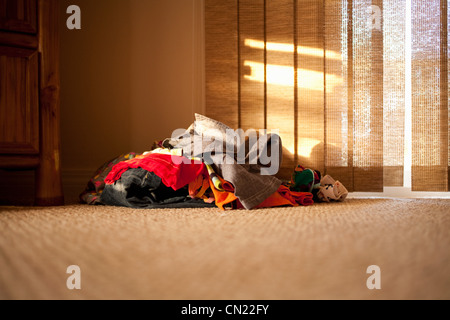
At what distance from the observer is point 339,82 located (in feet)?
5.35

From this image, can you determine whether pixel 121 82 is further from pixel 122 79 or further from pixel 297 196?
pixel 297 196

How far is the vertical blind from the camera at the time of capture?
5.07ft

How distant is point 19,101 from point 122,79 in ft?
2.46

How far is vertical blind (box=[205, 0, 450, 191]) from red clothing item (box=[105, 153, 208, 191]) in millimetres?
564

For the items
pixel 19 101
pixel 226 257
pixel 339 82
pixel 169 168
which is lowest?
pixel 226 257

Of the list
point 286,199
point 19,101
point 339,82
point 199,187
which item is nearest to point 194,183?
point 199,187

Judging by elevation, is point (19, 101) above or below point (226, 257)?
above

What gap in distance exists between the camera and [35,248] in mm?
611

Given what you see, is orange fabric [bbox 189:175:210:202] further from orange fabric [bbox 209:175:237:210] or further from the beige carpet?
the beige carpet

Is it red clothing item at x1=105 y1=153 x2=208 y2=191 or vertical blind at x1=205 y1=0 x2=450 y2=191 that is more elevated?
vertical blind at x1=205 y1=0 x2=450 y2=191

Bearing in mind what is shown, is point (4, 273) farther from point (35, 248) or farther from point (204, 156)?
point (204, 156)

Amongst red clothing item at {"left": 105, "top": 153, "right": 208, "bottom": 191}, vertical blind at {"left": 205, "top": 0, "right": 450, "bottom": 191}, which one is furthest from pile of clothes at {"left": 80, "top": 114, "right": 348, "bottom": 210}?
vertical blind at {"left": 205, "top": 0, "right": 450, "bottom": 191}

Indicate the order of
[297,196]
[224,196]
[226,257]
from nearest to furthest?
[226,257] → [224,196] → [297,196]

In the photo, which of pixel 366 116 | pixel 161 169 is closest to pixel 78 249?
pixel 161 169
